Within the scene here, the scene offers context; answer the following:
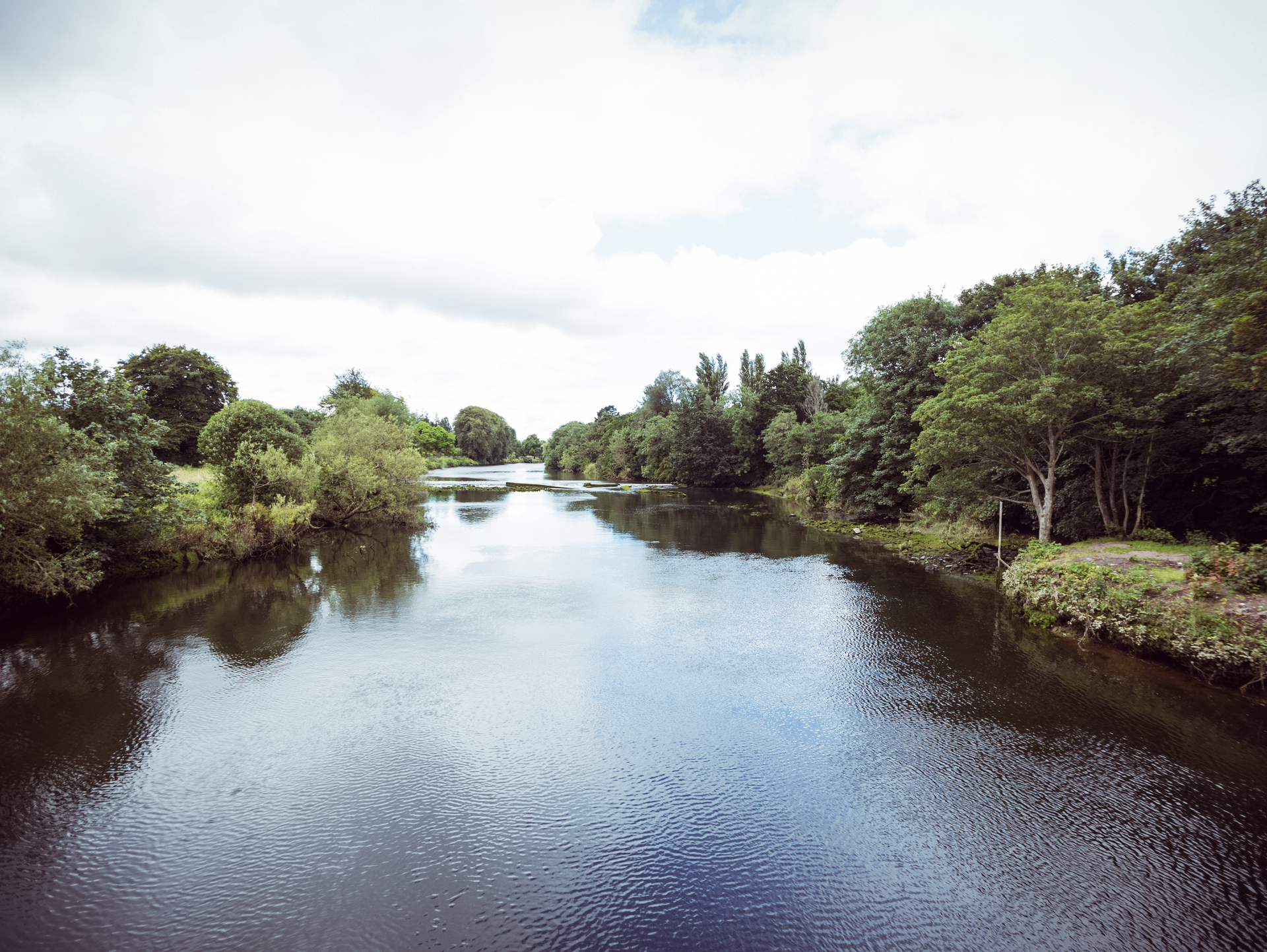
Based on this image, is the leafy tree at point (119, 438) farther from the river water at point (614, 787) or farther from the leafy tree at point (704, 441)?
the leafy tree at point (704, 441)

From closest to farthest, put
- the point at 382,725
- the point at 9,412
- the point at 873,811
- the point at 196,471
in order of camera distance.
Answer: the point at 873,811 < the point at 382,725 < the point at 9,412 < the point at 196,471

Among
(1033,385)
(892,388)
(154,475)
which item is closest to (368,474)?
(154,475)

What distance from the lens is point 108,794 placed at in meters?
7.48

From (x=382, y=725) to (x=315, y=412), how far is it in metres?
76.5

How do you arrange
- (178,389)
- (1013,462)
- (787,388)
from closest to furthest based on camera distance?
(1013,462) < (178,389) < (787,388)

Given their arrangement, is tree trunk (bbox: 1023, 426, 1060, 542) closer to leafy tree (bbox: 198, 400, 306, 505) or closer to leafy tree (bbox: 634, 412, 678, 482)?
leafy tree (bbox: 198, 400, 306, 505)

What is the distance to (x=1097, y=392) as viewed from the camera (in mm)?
15266

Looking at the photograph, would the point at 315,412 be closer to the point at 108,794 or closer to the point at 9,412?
the point at 9,412

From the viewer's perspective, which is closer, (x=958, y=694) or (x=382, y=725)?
(x=382, y=725)

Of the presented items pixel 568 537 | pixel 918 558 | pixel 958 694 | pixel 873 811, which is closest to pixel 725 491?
pixel 568 537

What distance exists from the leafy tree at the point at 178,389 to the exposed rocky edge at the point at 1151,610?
181 feet

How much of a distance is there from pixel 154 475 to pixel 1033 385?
87.5 ft

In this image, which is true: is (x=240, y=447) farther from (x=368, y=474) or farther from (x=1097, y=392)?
(x=1097, y=392)

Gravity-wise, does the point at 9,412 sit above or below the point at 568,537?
above
